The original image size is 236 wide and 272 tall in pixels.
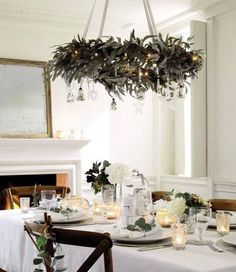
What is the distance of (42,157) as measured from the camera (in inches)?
205

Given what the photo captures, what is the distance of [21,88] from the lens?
5121 millimetres

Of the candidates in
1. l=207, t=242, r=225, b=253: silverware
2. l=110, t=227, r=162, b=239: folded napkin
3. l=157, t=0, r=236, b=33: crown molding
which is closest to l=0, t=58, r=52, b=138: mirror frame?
l=157, t=0, r=236, b=33: crown molding

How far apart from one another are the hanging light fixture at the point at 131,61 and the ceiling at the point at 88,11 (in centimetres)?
203

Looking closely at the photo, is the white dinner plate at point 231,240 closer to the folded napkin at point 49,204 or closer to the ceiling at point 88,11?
the folded napkin at point 49,204

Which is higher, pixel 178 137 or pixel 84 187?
pixel 178 137

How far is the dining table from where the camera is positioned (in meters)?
1.67

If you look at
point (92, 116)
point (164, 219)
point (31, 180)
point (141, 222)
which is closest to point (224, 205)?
point (164, 219)

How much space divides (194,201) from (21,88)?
313cm

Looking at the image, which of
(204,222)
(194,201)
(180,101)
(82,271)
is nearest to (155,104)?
(180,101)

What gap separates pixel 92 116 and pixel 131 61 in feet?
9.58

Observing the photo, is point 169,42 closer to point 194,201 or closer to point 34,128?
point 194,201

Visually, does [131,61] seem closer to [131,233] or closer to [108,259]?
[131,233]

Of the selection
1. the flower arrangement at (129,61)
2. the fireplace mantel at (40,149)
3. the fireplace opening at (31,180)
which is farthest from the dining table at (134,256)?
the fireplace opening at (31,180)

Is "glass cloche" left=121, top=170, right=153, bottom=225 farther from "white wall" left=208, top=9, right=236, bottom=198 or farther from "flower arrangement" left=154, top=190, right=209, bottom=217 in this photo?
"white wall" left=208, top=9, right=236, bottom=198
